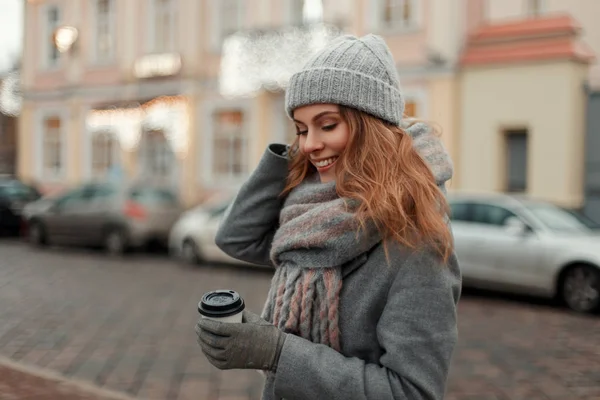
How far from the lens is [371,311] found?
1.69 m

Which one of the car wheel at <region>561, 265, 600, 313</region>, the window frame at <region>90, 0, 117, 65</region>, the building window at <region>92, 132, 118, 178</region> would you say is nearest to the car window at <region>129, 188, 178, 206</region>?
the building window at <region>92, 132, 118, 178</region>

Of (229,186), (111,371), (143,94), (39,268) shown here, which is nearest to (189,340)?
(111,371)

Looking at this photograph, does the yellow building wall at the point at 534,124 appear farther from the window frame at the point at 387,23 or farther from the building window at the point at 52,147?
the building window at the point at 52,147

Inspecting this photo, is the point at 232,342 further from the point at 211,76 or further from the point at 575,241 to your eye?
the point at 211,76

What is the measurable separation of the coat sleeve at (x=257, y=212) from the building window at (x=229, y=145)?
1818 cm

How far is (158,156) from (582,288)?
Result: 16.1 metres

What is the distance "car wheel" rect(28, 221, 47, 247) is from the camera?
1688cm

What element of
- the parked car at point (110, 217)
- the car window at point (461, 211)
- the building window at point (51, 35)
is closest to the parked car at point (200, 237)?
the parked car at point (110, 217)

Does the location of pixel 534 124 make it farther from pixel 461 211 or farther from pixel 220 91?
pixel 220 91

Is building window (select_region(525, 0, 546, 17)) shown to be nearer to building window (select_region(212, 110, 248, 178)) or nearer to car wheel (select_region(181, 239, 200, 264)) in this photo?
building window (select_region(212, 110, 248, 178))

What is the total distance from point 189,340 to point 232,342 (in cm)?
545

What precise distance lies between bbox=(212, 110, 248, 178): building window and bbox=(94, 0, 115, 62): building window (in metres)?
5.26

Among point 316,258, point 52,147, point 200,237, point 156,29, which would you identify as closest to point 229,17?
point 156,29

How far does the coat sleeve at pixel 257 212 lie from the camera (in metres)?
2.12
